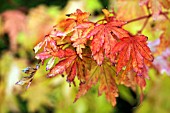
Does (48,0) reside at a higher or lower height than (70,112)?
higher

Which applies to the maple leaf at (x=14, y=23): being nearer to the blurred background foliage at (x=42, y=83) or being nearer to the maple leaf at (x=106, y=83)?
the blurred background foliage at (x=42, y=83)

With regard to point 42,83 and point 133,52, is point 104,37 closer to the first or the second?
point 133,52

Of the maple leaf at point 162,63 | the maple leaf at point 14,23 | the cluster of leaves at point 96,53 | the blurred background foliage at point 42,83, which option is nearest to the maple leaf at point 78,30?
the cluster of leaves at point 96,53

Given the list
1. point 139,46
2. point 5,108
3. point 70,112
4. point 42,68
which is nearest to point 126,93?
point 70,112

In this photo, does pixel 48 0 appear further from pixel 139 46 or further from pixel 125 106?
pixel 139 46

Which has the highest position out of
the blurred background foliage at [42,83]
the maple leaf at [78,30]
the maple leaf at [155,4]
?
the maple leaf at [155,4]

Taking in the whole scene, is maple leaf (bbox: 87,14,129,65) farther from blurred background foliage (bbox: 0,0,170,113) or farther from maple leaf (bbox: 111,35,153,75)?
blurred background foliage (bbox: 0,0,170,113)
